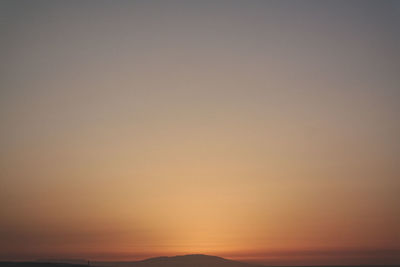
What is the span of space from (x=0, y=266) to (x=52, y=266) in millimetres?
6609

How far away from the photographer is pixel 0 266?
209 ft

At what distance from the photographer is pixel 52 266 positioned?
67.1m

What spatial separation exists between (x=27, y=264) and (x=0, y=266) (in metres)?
4.62

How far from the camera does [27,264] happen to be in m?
67.8

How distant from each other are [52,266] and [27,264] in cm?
369
